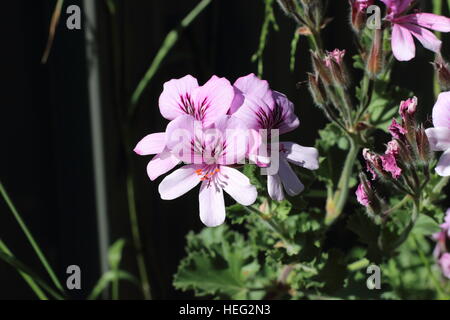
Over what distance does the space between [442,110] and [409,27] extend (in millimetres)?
180

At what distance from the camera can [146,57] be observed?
177 cm

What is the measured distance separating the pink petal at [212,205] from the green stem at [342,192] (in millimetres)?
299

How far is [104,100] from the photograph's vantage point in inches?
69.2

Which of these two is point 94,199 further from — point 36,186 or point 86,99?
point 86,99

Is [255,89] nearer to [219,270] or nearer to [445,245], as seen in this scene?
[219,270]

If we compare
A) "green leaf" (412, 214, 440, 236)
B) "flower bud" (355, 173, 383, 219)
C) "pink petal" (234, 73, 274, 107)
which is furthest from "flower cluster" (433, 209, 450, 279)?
"pink petal" (234, 73, 274, 107)

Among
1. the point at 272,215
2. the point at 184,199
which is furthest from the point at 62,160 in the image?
the point at 272,215

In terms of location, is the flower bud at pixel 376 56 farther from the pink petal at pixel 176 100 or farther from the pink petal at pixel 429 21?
the pink petal at pixel 176 100

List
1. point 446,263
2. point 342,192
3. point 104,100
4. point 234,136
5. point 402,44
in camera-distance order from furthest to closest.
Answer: point 104,100 < point 446,263 < point 342,192 < point 402,44 < point 234,136

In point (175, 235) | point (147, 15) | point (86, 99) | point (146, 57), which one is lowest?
point (175, 235)

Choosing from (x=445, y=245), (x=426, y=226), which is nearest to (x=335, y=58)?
(x=426, y=226)

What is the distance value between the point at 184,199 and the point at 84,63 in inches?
19.4

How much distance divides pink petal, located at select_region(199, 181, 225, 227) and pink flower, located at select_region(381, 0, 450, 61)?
343 millimetres

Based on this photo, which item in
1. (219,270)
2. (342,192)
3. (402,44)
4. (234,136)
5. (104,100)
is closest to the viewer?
(234,136)
